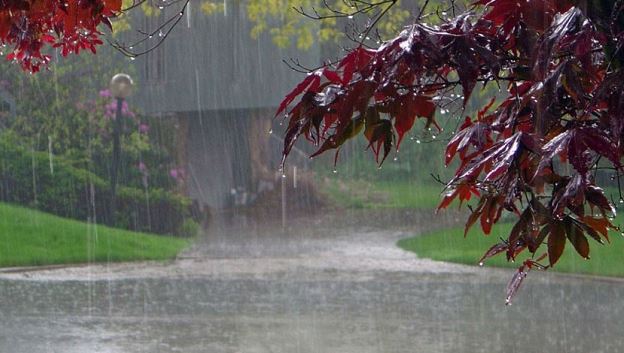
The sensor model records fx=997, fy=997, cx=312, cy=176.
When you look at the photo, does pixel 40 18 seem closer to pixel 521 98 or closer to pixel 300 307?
pixel 521 98

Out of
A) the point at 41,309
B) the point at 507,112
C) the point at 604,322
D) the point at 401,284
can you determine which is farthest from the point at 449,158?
the point at 401,284

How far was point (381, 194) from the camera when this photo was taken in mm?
22734

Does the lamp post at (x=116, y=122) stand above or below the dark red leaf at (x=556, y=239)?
above

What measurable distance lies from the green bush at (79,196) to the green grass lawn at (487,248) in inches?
159

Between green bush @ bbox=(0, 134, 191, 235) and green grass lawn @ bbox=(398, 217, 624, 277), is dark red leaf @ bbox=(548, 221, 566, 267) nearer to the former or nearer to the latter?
green grass lawn @ bbox=(398, 217, 624, 277)

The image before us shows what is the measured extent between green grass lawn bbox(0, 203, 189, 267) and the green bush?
2.40 ft

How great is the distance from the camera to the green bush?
16.9 metres

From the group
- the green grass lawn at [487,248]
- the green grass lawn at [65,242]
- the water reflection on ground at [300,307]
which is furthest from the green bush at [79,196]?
the green grass lawn at [487,248]

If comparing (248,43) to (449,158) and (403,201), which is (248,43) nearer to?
(403,201)

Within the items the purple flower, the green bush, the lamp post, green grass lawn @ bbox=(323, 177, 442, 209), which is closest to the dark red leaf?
the lamp post

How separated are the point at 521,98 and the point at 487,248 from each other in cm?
1211

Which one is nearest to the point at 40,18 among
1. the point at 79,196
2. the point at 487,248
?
the point at 487,248

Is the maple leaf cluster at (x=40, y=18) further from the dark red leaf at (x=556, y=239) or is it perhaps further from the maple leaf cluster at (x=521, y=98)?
the dark red leaf at (x=556, y=239)

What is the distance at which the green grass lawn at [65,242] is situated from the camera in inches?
532
